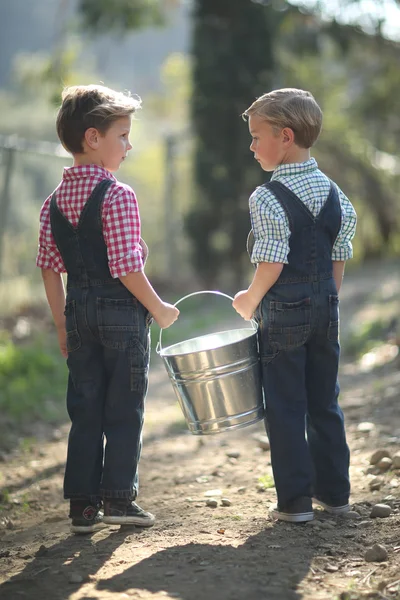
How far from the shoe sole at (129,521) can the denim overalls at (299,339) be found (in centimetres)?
53

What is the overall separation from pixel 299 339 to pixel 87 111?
1198mm

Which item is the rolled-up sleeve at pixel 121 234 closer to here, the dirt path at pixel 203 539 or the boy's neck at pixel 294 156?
the boy's neck at pixel 294 156

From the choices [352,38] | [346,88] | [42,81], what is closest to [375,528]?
[42,81]

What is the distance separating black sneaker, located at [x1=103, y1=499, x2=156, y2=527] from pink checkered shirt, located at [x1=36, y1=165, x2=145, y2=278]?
35.7 inches

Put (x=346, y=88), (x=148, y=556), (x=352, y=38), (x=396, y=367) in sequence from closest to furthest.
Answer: (x=148, y=556)
(x=396, y=367)
(x=352, y=38)
(x=346, y=88)

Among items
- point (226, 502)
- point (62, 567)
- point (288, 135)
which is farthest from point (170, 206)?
point (62, 567)

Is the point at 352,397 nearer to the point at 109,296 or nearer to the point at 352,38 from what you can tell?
the point at 109,296

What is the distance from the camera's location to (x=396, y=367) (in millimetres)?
6242

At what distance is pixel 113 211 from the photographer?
10.2 ft

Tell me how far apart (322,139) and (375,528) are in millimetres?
11305

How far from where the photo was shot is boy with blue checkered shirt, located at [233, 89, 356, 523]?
10.4ft

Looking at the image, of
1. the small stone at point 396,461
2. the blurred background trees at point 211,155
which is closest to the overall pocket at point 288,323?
the small stone at point 396,461

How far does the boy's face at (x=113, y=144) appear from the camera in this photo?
10.7 ft

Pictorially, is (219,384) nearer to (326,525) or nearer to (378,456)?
(326,525)
